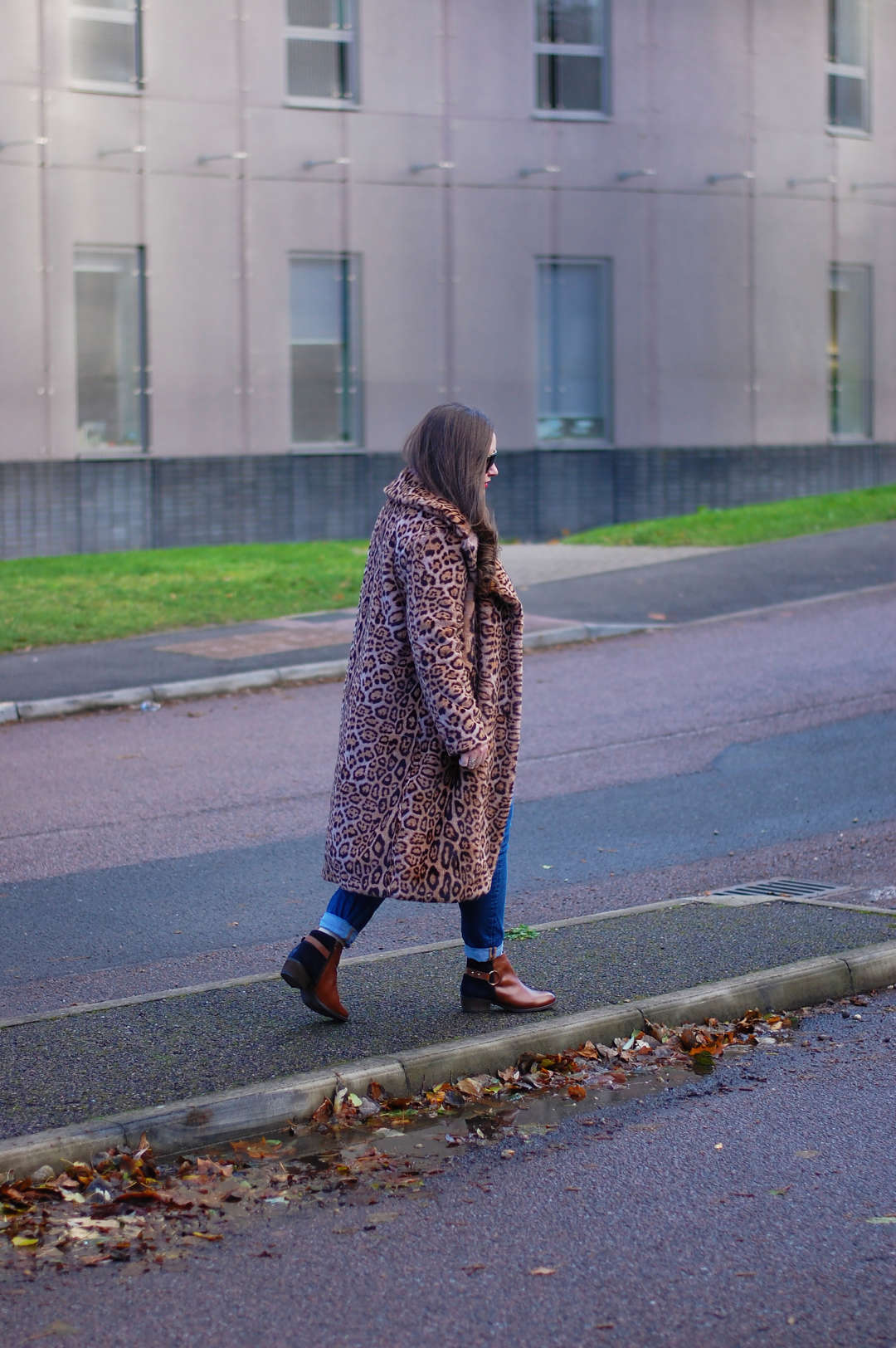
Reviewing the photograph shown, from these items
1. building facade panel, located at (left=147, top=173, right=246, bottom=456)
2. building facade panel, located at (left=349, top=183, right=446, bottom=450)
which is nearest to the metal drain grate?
building facade panel, located at (left=147, top=173, right=246, bottom=456)

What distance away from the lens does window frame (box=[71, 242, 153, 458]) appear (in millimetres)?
22109

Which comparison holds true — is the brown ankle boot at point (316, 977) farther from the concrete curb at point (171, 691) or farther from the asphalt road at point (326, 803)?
the concrete curb at point (171, 691)

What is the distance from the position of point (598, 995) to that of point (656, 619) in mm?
10096

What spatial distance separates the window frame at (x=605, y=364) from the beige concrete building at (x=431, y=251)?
0.16 feet

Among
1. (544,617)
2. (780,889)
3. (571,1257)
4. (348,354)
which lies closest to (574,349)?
(348,354)

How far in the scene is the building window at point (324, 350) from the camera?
23.5 metres

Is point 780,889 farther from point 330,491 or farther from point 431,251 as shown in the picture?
point 431,251

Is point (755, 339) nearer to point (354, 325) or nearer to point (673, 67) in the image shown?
point (673, 67)

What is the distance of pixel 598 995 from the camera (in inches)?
229

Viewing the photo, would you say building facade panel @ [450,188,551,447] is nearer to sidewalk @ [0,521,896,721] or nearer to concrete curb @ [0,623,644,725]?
sidewalk @ [0,521,896,721]

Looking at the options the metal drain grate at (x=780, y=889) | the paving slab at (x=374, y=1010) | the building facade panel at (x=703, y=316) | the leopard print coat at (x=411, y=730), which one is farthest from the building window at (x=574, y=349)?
the leopard print coat at (x=411, y=730)

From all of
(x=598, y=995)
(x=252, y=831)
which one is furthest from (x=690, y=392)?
(x=598, y=995)

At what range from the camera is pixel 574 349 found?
1003 inches

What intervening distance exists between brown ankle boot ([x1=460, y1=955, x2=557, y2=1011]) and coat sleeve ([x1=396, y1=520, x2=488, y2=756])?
0.80 m
